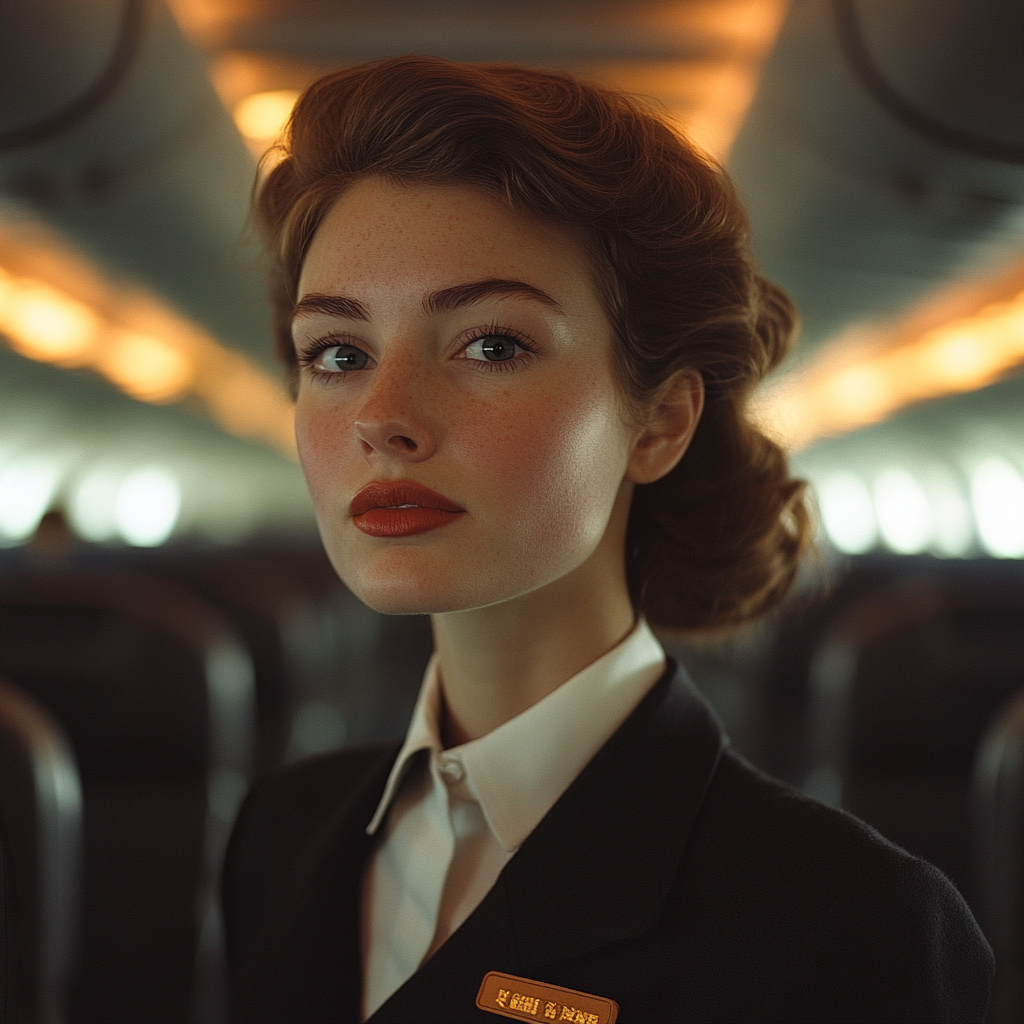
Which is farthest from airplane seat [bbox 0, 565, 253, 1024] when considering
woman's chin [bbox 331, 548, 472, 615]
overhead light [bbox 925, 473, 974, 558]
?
overhead light [bbox 925, 473, 974, 558]

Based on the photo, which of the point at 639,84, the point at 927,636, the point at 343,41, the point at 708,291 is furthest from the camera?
the point at 927,636

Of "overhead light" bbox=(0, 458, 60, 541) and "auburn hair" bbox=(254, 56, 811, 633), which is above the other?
"overhead light" bbox=(0, 458, 60, 541)

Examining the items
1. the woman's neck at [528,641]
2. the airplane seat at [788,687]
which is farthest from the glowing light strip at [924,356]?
the woman's neck at [528,641]

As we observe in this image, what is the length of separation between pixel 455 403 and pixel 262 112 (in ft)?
8.16

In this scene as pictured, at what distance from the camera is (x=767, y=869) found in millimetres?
1283

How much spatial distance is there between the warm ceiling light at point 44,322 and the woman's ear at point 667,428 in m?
4.19

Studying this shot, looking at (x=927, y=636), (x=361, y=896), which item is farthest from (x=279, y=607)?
(x=361, y=896)

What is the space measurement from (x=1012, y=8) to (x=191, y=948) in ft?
12.3

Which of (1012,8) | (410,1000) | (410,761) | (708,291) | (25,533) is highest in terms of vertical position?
(25,533)

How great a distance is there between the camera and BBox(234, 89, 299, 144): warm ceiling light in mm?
3279

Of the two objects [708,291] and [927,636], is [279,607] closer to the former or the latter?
[927,636]

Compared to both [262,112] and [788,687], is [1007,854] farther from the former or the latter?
[788,687]

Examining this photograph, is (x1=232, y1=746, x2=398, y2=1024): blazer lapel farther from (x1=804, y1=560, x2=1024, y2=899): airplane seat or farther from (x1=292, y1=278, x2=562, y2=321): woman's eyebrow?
(x1=804, y1=560, x2=1024, y2=899): airplane seat

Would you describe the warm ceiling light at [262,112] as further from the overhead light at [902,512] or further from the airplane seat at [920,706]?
the overhead light at [902,512]
